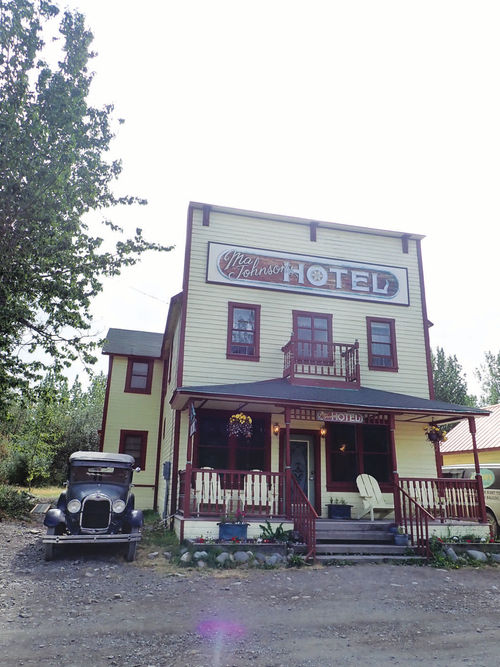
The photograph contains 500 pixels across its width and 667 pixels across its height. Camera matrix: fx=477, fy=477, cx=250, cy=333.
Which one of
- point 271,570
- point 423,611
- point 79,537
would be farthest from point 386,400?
point 79,537

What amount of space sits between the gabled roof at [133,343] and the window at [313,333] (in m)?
8.29

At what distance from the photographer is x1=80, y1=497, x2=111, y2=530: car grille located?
31.6 ft

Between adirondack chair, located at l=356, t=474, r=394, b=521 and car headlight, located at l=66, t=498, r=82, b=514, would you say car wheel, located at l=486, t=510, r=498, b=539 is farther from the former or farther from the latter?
car headlight, located at l=66, t=498, r=82, b=514

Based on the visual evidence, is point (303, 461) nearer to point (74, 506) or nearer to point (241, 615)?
point (74, 506)

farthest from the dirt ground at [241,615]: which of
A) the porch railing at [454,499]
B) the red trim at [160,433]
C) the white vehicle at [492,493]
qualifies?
the red trim at [160,433]

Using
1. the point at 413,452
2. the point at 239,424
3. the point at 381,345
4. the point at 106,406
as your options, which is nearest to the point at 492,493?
the point at 413,452

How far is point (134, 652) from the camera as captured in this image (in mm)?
5047

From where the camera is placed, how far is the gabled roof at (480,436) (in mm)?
19469

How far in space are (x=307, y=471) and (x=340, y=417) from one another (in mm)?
2679

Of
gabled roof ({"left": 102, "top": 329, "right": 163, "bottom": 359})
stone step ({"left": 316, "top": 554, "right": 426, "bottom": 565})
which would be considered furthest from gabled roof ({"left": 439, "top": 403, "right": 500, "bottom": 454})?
gabled roof ({"left": 102, "top": 329, "right": 163, "bottom": 359})

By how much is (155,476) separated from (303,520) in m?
10.3

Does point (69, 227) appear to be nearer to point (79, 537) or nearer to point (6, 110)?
point (6, 110)

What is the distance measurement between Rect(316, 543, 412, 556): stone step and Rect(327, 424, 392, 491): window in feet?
10.8

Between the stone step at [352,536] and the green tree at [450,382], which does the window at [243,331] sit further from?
the green tree at [450,382]
